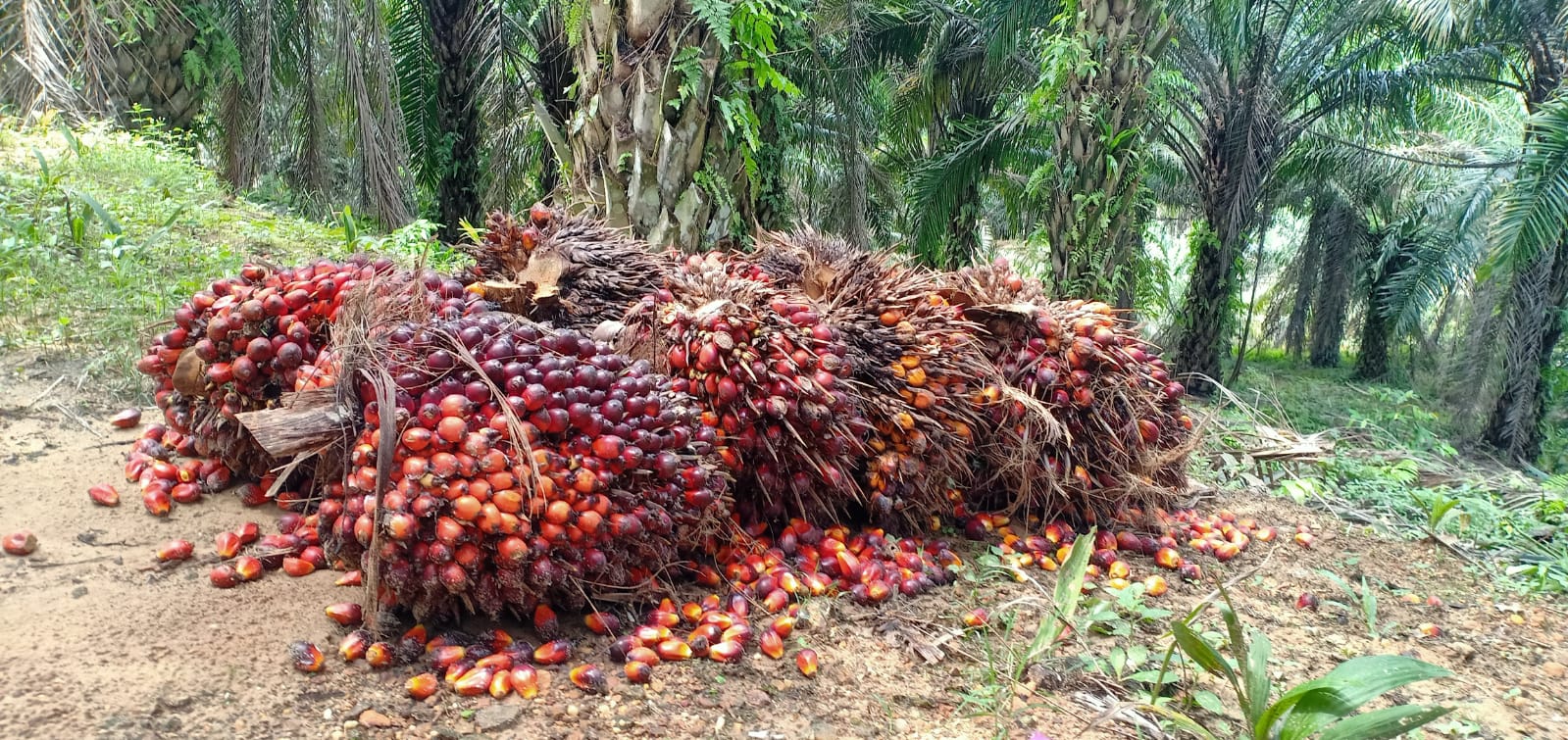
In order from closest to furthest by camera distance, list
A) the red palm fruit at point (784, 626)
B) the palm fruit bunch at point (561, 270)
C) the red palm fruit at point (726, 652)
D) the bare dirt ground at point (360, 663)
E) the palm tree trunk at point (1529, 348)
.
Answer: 1. the bare dirt ground at point (360, 663)
2. the red palm fruit at point (726, 652)
3. the red palm fruit at point (784, 626)
4. the palm fruit bunch at point (561, 270)
5. the palm tree trunk at point (1529, 348)

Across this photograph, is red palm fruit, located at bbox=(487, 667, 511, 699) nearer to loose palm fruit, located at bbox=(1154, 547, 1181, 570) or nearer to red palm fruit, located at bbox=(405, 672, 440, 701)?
red palm fruit, located at bbox=(405, 672, 440, 701)

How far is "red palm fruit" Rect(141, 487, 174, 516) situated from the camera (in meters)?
2.00

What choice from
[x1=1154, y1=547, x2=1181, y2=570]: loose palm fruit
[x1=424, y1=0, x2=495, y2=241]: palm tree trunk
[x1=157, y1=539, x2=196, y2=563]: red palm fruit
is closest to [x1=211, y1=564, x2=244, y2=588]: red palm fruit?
[x1=157, y1=539, x2=196, y2=563]: red palm fruit

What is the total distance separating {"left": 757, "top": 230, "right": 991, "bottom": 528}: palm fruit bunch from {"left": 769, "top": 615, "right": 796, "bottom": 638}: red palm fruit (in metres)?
0.54

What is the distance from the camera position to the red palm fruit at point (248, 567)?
5.96 feet

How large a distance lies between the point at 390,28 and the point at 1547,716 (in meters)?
7.70

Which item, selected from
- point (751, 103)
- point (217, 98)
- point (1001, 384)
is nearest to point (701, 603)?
point (1001, 384)

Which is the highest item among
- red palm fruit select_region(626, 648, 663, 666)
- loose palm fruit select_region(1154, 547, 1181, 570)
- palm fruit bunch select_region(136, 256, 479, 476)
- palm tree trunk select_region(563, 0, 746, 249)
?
palm tree trunk select_region(563, 0, 746, 249)

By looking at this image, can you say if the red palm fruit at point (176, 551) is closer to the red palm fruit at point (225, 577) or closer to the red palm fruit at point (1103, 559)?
the red palm fruit at point (225, 577)

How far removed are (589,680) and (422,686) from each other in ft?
0.97

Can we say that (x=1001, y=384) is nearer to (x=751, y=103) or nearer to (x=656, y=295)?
(x=656, y=295)

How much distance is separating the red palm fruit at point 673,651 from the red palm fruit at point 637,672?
0.07m

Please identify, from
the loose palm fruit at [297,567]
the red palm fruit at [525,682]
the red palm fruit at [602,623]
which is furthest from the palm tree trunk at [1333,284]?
the loose palm fruit at [297,567]

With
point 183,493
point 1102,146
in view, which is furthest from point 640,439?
point 1102,146
